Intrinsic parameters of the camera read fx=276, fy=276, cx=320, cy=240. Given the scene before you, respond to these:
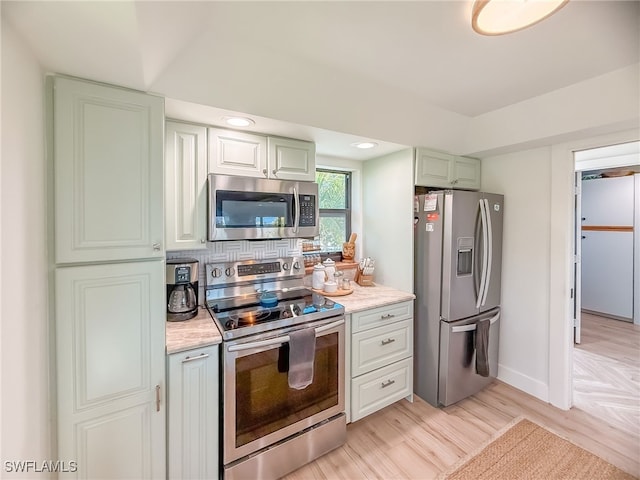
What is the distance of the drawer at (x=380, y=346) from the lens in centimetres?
202

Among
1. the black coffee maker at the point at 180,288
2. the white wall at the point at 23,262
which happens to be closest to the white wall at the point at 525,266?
the black coffee maker at the point at 180,288

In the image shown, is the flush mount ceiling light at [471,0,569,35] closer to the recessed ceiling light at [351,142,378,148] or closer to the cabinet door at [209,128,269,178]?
the recessed ceiling light at [351,142,378,148]

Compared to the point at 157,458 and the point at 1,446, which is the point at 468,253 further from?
the point at 1,446

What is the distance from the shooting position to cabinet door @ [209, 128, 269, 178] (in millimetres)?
1817

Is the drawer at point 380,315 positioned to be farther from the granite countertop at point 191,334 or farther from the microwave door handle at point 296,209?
the granite countertop at point 191,334

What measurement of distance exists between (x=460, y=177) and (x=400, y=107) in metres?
1.12

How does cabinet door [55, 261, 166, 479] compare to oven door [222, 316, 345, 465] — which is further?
oven door [222, 316, 345, 465]

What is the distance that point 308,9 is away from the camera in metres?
1.19

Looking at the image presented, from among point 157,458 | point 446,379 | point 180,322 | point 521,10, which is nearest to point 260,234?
point 180,322

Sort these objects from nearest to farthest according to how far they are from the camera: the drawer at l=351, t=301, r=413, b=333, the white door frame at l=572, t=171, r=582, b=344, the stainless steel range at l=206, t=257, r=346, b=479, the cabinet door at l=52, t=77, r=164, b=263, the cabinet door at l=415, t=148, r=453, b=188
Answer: the cabinet door at l=52, t=77, r=164, b=263, the stainless steel range at l=206, t=257, r=346, b=479, the drawer at l=351, t=301, r=413, b=333, the cabinet door at l=415, t=148, r=453, b=188, the white door frame at l=572, t=171, r=582, b=344

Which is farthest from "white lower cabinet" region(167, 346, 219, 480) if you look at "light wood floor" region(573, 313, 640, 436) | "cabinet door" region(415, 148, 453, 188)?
"light wood floor" region(573, 313, 640, 436)

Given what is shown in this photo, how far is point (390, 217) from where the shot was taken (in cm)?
260

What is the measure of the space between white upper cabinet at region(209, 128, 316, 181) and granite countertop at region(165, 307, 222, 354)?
0.97m

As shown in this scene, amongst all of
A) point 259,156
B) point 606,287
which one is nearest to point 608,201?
point 606,287
